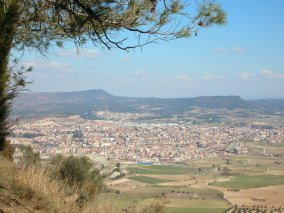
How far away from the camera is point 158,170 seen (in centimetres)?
4888

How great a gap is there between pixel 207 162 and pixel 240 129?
4103 centimetres

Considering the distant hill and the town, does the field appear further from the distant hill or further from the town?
the distant hill

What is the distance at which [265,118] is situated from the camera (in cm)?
11331

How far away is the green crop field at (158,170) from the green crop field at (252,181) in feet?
26.4

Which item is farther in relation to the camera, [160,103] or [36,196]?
[160,103]

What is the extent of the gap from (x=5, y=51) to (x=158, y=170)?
43.0 m

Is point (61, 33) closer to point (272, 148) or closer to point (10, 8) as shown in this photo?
point (10, 8)

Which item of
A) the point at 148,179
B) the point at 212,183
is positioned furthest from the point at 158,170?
the point at 212,183

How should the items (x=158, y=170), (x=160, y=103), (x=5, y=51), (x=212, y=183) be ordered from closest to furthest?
1. (x=5, y=51)
2. (x=212, y=183)
3. (x=158, y=170)
4. (x=160, y=103)

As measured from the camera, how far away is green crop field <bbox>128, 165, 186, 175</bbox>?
152 ft

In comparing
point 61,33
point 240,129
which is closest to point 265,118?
point 240,129

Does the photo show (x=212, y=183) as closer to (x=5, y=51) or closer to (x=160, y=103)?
(x=5, y=51)

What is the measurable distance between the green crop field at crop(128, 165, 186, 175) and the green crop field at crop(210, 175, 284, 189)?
806 centimetres

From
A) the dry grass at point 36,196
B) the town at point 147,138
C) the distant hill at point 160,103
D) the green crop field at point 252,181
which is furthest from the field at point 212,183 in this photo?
the distant hill at point 160,103
